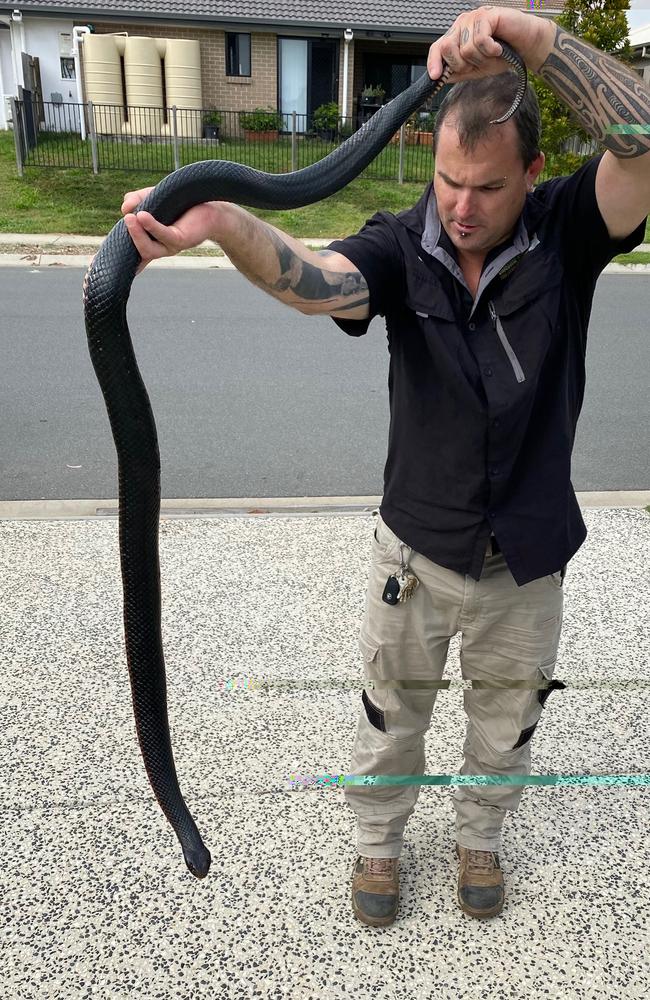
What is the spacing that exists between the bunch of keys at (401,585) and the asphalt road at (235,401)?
2825 millimetres

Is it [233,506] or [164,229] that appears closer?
[164,229]

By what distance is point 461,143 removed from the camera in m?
1.72

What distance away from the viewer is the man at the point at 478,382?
1730 millimetres

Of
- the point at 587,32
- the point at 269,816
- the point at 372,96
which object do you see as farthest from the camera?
the point at 372,96

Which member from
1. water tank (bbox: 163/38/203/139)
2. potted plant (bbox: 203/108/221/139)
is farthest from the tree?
water tank (bbox: 163/38/203/139)

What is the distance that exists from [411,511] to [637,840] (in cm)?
122

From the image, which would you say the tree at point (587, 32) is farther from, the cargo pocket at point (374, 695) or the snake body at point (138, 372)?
the cargo pocket at point (374, 695)

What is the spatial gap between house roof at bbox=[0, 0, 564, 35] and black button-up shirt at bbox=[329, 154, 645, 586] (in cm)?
2227

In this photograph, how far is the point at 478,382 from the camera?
6.15 ft

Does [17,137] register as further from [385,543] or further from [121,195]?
[385,543]

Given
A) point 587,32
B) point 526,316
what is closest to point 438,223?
point 526,316

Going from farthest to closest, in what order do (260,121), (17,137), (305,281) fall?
(260,121), (17,137), (305,281)

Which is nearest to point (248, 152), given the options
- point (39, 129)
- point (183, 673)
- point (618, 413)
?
point (39, 129)

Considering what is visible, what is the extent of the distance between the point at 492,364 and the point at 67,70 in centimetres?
2410
